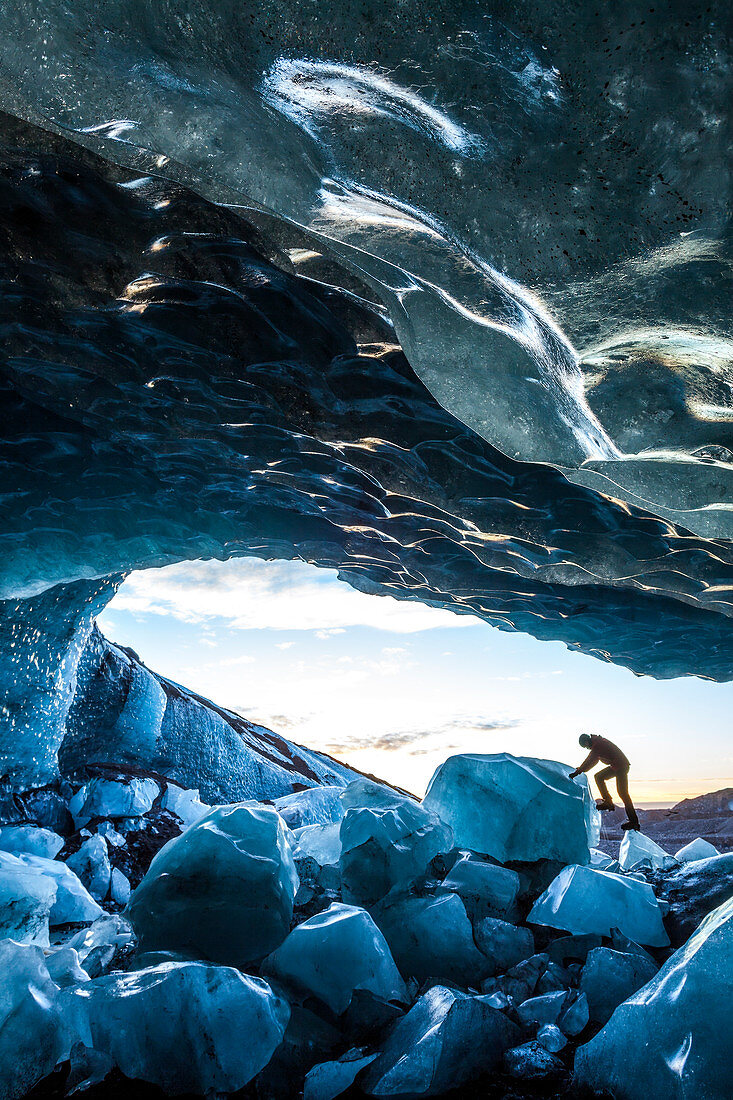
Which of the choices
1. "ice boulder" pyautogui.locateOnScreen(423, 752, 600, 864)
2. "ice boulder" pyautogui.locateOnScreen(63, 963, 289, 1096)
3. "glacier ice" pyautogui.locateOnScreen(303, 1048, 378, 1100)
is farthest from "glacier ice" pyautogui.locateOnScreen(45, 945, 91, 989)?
"ice boulder" pyautogui.locateOnScreen(423, 752, 600, 864)

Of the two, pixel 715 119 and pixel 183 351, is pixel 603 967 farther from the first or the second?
pixel 183 351

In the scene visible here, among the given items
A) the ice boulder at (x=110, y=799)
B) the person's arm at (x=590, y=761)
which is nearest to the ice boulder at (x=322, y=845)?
the person's arm at (x=590, y=761)

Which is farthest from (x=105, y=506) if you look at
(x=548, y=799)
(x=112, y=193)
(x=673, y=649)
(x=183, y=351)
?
(x=673, y=649)

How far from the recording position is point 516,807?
3459 mm

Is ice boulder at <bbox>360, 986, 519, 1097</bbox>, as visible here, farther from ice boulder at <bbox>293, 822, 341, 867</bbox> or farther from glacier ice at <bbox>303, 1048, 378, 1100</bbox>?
ice boulder at <bbox>293, 822, 341, 867</bbox>

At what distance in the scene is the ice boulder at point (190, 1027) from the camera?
1637 millimetres

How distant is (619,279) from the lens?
1646mm

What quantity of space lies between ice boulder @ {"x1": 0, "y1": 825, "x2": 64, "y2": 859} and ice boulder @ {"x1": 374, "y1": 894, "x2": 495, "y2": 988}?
358cm

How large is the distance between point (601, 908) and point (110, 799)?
198 inches

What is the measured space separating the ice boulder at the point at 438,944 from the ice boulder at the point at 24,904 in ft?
5.57

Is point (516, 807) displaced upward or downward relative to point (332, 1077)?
upward

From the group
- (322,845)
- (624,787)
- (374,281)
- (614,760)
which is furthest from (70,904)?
(624,787)

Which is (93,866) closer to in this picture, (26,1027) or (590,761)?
(26,1027)

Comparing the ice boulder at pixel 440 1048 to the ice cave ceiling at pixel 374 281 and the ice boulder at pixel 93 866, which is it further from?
the ice boulder at pixel 93 866
